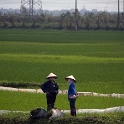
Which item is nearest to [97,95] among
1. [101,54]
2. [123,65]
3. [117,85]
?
[117,85]

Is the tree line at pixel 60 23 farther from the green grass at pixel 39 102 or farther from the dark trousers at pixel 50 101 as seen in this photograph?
the dark trousers at pixel 50 101

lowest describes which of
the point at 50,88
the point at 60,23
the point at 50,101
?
the point at 60,23

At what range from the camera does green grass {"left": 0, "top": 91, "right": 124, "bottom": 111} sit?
1036cm

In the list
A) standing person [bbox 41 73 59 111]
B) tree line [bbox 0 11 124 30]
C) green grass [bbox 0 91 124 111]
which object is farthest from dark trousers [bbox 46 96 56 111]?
tree line [bbox 0 11 124 30]

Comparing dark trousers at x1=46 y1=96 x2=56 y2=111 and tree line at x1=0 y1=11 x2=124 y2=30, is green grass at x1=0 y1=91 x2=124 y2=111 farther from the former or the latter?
tree line at x1=0 y1=11 x2=124 y2=30

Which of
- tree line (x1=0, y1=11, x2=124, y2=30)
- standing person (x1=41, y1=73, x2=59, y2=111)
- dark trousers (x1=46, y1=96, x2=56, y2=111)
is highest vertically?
standing person (x1=41, y1=73, x2=59, y2=111)

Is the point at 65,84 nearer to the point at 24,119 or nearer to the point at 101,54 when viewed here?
the point at 24,119

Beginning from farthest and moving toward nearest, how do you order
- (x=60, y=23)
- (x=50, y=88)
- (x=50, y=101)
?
(x=60, y=23) < (x=50, y=101) < (x=50, y=88)

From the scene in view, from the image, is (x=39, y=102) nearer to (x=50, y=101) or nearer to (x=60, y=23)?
(x=50, y=101)

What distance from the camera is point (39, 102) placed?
35.9ft

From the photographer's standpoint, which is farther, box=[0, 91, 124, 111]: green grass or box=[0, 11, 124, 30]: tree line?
box=[0, 11, 124, 30]: tree line

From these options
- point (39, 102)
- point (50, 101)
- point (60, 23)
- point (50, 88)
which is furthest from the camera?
point (60, 23)

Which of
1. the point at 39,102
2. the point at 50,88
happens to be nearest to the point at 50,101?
the point at 50,88

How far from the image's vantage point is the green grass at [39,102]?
10.4 metres
